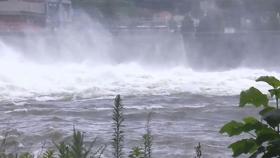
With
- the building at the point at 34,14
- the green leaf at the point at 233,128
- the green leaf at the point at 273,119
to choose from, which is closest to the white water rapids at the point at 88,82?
the building at the point at 34,14

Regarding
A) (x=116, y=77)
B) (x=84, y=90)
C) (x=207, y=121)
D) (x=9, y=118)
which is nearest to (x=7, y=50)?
(x=116, y=77)

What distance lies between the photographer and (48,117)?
11.8 meters

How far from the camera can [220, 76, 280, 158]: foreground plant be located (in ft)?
5.97

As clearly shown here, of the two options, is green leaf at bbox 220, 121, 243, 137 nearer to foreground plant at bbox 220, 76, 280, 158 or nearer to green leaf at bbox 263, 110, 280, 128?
foreground plant at bbox 220, 76, 280, 158

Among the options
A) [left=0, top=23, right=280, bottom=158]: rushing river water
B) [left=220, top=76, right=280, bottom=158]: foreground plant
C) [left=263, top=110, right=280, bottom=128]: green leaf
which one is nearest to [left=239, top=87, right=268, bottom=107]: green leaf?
[left=220, top=76, right=280, bottom=158]: foreground plant

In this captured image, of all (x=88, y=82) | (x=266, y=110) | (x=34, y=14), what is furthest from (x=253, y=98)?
(x=34, y=14)

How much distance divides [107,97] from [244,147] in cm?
1374

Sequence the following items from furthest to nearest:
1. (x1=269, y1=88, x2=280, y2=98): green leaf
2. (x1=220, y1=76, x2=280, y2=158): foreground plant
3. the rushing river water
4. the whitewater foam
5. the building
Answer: the building, the whitewater foam, the rushing river water, (x1=269, y1=88, x2=280, y2=98): green leaf, (x1=220, y1=76, x2=280, y2=158): foreground plant

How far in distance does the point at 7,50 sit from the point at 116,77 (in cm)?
→ 646

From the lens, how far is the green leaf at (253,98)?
194 centimetres

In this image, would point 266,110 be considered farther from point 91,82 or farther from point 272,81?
point 91,82

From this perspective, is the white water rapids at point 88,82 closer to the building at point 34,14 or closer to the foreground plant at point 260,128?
the building at point 34,14

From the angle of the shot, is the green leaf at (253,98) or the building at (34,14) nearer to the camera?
the green leaf at (253,98)

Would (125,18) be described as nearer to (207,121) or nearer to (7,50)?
(7,50)
